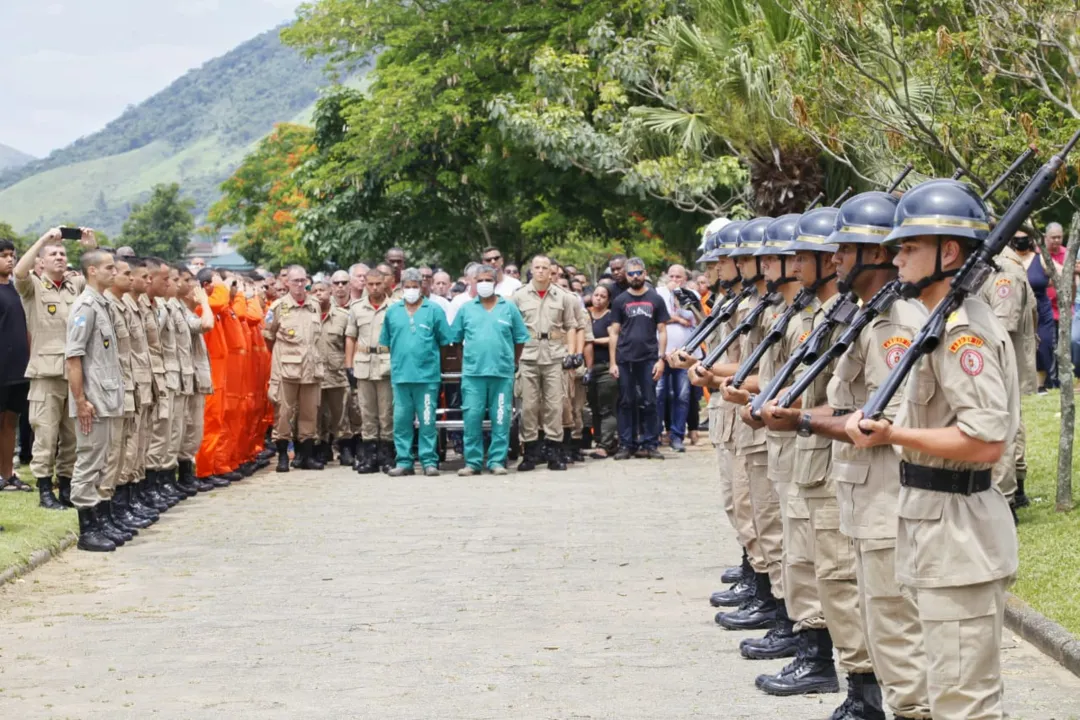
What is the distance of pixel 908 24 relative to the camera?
17.5m

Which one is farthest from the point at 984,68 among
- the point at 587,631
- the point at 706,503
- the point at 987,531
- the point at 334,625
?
the point at 987,531

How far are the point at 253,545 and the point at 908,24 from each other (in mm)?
9786

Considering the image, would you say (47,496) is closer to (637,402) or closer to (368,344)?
(368,344)

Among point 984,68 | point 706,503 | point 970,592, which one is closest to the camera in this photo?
point 970,592

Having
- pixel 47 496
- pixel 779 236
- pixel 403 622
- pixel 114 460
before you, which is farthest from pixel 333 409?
pixel 779 236

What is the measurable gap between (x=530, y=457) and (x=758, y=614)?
940 centimetres

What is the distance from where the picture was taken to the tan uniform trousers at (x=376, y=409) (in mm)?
18188

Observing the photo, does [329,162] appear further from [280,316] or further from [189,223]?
[189,223]

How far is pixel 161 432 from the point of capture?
14.4m

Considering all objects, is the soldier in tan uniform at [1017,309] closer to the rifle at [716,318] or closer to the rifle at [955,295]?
the rifle at [716,318]

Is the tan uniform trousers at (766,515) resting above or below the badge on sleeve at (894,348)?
below

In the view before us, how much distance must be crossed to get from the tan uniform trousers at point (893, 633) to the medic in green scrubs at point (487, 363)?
11713mm

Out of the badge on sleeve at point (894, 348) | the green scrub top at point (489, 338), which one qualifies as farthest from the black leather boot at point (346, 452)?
Result: the badge on sleeve at point (894, 348)

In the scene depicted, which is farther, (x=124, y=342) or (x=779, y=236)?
(x=124, y=342)
